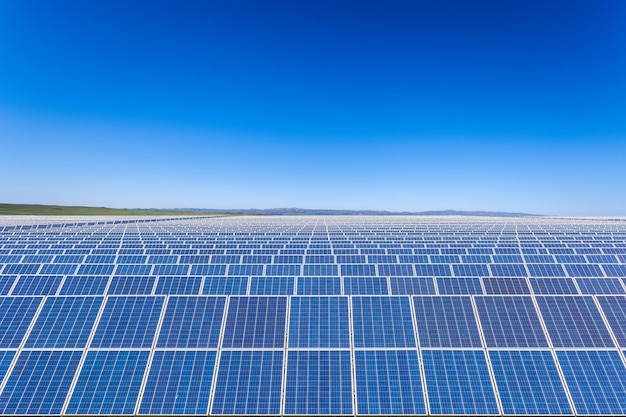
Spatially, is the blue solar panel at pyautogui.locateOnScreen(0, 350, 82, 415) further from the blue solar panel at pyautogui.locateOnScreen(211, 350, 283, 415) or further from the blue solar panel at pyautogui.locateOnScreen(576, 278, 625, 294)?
the blue solar panel at pyautogui.locateOnScreen(576, 278, 625, 294)

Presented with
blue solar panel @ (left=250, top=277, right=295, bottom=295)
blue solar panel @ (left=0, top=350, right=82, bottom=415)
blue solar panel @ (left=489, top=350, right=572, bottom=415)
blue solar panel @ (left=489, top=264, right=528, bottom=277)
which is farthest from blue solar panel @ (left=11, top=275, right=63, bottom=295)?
blue solar panel @ (left=489, top=264, right=528, bottom=277)

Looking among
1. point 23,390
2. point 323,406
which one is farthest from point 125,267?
point 323,406

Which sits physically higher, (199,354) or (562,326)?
(562,326)

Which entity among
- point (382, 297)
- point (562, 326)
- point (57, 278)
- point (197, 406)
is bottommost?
point (197, 406)

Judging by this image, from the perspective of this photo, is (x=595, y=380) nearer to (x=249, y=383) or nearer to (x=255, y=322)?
(x=249, y=383)

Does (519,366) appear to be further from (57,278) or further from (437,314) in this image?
(57,278)

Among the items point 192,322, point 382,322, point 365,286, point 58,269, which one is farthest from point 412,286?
point 58,269
